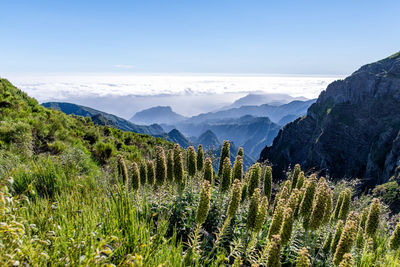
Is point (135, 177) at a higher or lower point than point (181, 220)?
higher

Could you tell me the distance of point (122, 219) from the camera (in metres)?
4.06

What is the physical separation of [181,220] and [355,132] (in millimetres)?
164646

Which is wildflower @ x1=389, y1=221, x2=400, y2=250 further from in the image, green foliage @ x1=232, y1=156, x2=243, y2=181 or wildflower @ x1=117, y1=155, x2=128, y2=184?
wildflower @ x1=117, y1=155, x2=128, y2=184

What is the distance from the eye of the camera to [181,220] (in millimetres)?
5621

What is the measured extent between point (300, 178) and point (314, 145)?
164228mm

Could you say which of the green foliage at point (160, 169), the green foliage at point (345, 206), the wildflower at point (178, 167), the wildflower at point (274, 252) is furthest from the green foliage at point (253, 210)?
the green foliage at point (345, 206)

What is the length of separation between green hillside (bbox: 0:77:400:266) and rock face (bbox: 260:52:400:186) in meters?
110

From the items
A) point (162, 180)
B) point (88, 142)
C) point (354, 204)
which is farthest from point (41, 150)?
point (354, 204)

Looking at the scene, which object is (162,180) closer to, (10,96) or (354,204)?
(354,204)

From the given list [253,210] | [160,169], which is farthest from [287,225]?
[160,169]

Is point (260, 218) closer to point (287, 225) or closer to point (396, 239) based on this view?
point (287, 225)

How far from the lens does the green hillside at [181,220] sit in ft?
9.92

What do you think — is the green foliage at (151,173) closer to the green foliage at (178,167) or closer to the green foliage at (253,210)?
the green foliage at (178,167)

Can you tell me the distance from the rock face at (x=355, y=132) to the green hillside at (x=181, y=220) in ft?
360
